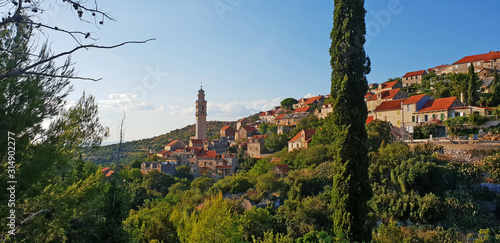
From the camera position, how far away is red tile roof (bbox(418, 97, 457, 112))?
102 ft

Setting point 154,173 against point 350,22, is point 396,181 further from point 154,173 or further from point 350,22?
point 154,173

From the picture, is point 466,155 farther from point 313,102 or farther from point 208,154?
point 313,102

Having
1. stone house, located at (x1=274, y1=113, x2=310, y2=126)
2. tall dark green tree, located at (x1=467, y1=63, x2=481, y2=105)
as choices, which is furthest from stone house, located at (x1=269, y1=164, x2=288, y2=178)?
stone house, located at (x1=274, y1=113, x2=310, y2=126)

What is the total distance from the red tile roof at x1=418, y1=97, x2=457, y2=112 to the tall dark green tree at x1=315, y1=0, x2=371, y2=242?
941 inches

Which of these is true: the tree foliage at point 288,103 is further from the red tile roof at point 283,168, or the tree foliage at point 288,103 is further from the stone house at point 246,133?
the red tile roof at point 283,168

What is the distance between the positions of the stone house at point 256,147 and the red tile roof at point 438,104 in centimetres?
2389

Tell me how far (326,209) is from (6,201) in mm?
17249

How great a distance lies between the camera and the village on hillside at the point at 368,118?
31703mm

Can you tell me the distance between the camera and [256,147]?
4994 cm

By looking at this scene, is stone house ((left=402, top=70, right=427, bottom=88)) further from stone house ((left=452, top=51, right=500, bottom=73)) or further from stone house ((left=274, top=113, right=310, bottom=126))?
stone house ((left=274, top=113, right=310, bottom=126))

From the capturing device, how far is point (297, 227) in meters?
18.4

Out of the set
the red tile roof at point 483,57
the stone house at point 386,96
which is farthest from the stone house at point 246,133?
the red tile roof at point 483,57

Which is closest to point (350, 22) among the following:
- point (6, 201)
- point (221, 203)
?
point (221, 203)

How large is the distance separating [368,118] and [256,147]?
726 inches
